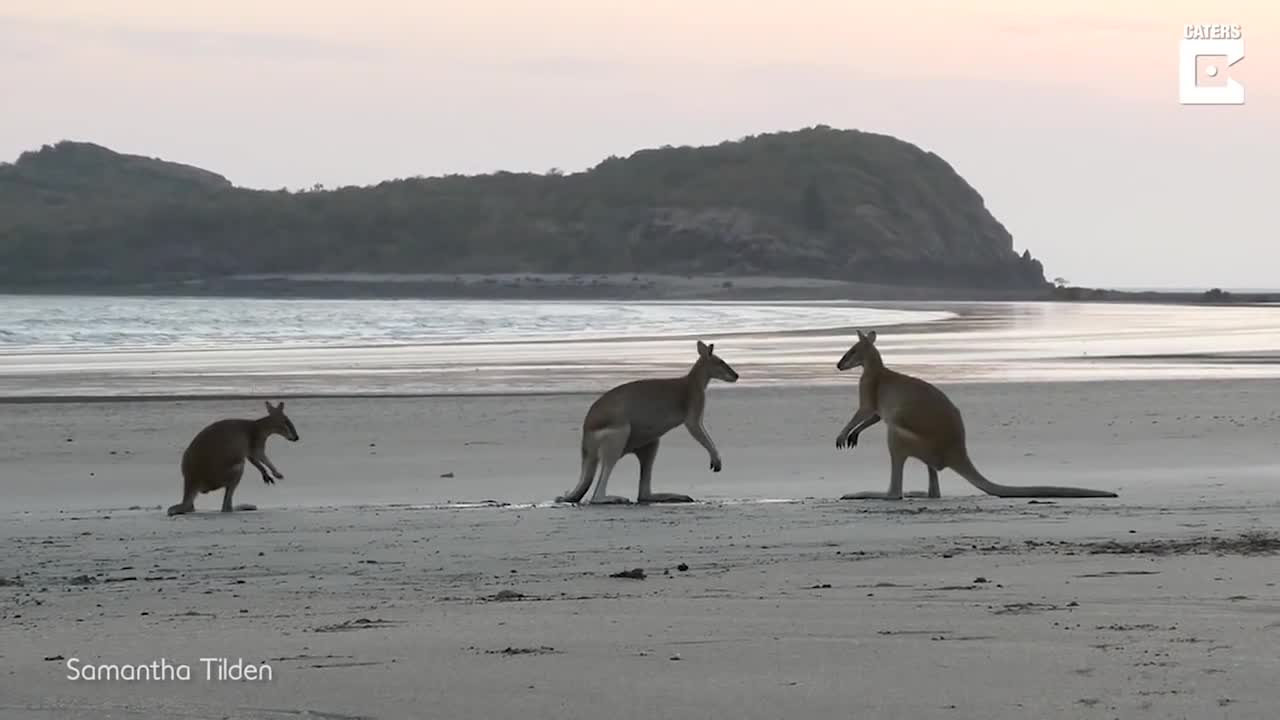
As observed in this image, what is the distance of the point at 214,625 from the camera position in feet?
19.2

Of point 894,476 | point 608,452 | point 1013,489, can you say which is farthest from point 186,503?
point 1013,489

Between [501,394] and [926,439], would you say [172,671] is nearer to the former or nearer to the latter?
[926,439]

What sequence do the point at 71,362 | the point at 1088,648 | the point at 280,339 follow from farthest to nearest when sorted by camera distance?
the point at 280,339 < the point at 71,362 < the point at 1088,648

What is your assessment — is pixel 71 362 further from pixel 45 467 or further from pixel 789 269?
pixel 789 269

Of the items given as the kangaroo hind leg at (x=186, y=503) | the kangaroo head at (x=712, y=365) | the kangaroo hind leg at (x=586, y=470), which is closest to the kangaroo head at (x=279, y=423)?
the kangaroo hind leg at (x=186, y=503)

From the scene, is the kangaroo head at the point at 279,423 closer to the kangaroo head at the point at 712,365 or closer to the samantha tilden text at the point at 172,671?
the kangaroo head at the point at 712,365

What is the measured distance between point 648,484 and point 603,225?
129 metres

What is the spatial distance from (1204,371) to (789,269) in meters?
96.3

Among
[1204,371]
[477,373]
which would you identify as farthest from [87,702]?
[1204,371]

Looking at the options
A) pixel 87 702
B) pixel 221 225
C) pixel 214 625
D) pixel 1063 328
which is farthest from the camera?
pixel 221 225

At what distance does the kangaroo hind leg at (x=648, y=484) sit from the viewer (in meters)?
9.90

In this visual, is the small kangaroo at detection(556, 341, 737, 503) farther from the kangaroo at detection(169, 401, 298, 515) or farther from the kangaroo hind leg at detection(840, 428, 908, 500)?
the kangaroo at detection(169, 401, 298, 515)

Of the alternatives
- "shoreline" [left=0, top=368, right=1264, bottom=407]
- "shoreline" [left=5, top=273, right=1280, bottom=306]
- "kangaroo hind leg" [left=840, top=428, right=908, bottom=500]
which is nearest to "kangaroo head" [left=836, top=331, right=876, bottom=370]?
"kangaroo hind leg" [left=840, top=428, right=908, bottom=500]

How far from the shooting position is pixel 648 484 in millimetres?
10070
